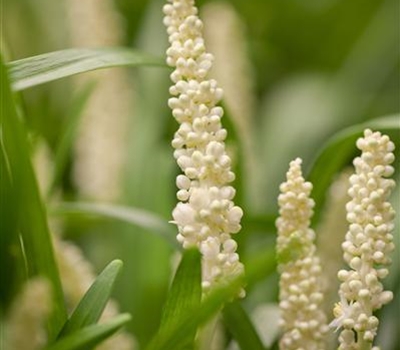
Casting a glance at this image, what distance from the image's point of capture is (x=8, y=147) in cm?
47

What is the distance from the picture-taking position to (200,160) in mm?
470

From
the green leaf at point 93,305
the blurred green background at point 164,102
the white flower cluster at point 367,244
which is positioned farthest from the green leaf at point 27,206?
the blurred green background at point 164,102

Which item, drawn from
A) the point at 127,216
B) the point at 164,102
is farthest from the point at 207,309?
the point at 164,102

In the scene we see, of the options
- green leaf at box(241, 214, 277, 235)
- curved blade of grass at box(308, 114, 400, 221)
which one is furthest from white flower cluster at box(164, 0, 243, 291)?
green leaf at box(241, 214, 277, 235)

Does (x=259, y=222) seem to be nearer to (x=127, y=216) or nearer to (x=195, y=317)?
(x=127, y=216)

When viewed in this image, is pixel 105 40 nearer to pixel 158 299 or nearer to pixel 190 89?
pixel 158 299

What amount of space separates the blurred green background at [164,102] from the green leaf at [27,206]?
10.3 inches

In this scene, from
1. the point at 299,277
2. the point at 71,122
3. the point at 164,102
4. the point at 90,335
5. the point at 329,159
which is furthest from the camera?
the point at 164,102

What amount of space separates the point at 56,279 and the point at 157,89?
684 mm

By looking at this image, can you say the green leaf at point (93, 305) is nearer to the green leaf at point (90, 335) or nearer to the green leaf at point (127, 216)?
the green leaf at point (90, 335)

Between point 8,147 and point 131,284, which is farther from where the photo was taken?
point 131,284

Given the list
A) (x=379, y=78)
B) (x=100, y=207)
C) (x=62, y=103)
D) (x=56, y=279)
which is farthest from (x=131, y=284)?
(x=379, y=78)

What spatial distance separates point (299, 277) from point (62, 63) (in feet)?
0.58

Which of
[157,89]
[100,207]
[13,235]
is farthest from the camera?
[157,89]
